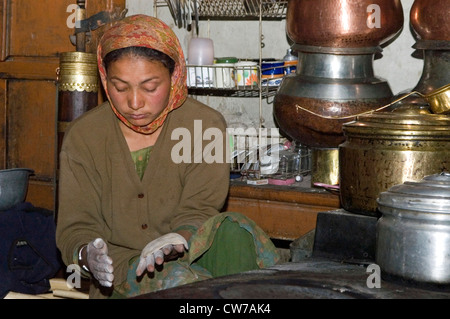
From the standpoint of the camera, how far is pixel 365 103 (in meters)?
2.96

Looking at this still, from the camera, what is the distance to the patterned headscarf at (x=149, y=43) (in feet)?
7.68

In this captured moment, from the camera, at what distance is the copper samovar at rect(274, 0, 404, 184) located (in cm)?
293

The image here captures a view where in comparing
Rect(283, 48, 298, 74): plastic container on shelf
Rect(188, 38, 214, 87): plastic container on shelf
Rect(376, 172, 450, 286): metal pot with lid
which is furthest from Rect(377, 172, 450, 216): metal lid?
Rect(188, 38, 214, 87): plastic container on shelf

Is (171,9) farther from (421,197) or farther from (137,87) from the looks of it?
(421,197)

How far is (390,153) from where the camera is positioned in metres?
2.19

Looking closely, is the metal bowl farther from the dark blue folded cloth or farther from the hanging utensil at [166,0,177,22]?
the hanging utensil at [166,0,177,22]

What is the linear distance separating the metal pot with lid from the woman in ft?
1.48

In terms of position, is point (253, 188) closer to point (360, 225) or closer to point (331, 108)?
point (331, 108)

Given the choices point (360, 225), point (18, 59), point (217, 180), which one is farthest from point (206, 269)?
point (18, 59)

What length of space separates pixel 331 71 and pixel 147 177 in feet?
3.17

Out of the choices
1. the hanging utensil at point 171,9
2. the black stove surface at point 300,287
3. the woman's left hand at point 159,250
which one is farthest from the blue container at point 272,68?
the black stove surface at point 300,287

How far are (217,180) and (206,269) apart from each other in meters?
0.28

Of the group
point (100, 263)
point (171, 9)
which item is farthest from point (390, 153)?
point (171, 9)

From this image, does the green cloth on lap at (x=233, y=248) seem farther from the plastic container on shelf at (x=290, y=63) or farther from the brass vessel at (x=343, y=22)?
the plastic container on shelf at (x=290, y=63)
